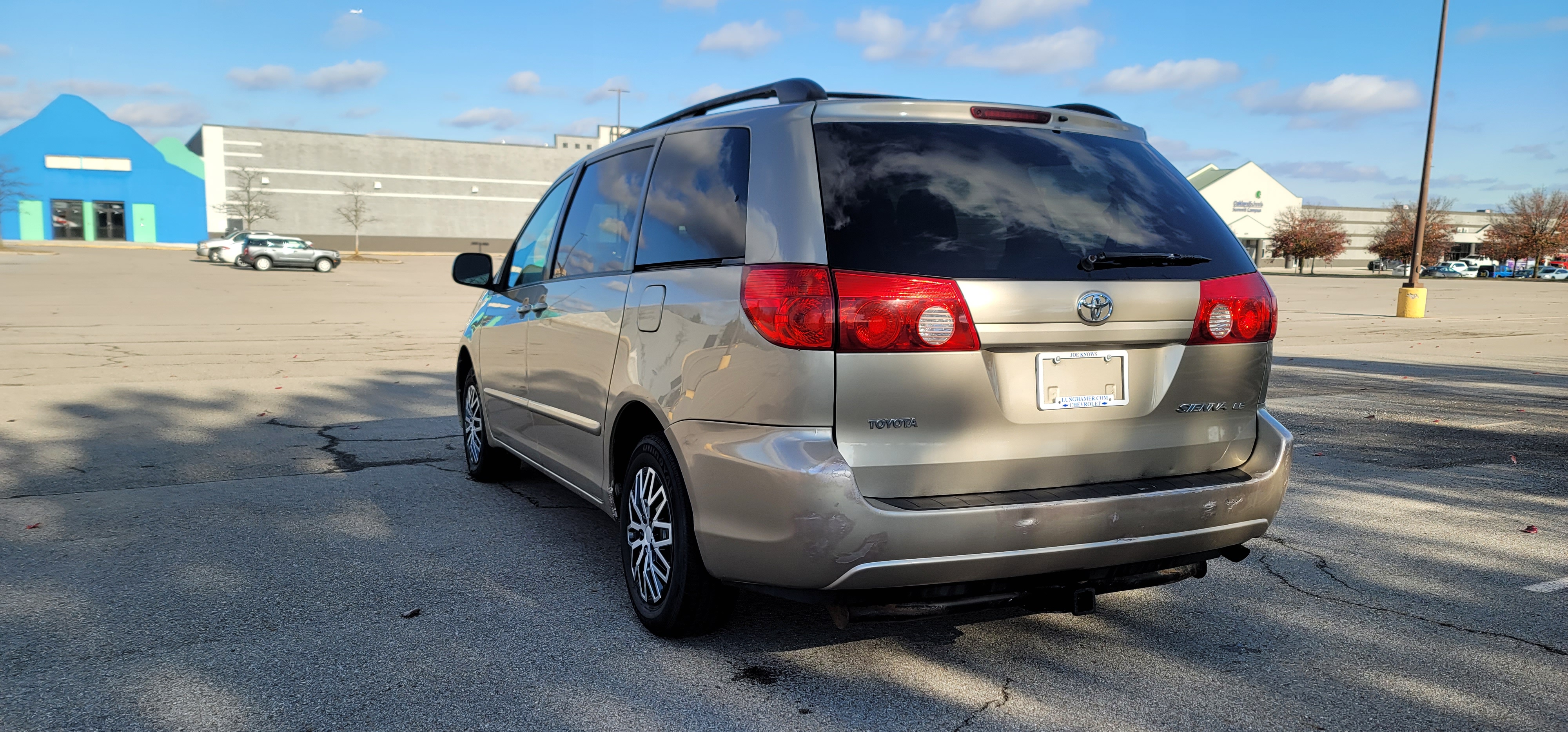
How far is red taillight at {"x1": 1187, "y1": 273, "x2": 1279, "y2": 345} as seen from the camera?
322 centimetres

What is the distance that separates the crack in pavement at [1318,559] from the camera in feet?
14.0

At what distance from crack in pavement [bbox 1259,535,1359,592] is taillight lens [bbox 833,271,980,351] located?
1.96 m

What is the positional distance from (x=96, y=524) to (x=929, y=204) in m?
4.25

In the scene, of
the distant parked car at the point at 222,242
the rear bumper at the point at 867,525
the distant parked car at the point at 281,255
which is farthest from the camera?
the distant parked car at the point at 222,242

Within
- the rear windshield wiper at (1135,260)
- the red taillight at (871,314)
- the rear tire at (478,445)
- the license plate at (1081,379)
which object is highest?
the rear windshield wiper at (1135,260)

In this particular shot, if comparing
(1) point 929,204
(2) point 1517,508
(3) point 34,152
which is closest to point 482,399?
(1) point 929,204

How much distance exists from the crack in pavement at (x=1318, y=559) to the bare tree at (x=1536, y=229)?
84.9m

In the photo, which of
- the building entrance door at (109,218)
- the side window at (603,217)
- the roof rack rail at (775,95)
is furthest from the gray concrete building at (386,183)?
the roof rack rail at (775,95)

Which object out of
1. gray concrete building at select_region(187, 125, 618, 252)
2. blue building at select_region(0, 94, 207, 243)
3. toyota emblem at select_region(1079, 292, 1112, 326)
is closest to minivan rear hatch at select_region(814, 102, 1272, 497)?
toyota emblem at select_region(1079, 292, 1112, 326)

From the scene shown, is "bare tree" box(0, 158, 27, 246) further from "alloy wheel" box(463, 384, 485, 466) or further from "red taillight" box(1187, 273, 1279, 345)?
"red taillight" box(1187, 273, 1279, 345)

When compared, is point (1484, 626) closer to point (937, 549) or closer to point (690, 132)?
point (937, 549)

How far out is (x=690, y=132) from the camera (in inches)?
151

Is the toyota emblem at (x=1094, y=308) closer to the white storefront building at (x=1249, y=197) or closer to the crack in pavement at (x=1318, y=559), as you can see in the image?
the crack in pavement at (x=1318, y=559)

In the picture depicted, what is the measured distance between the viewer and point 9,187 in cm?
6650
